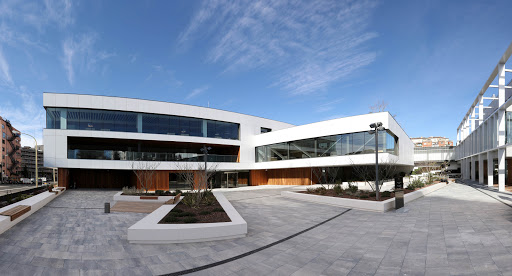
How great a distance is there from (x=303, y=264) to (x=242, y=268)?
151cm

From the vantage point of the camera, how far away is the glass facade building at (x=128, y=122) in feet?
79.6

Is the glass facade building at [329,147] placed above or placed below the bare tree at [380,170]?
above

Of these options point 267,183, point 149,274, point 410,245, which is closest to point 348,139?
point 267,183

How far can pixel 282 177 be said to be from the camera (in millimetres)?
33625

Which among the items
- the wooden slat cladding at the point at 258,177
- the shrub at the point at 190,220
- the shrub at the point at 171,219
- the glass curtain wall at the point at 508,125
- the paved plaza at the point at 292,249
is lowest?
the wooden slat cladding at the point at 258,177

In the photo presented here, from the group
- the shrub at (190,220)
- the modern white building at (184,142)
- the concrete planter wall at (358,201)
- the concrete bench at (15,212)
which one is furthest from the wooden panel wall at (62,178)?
the concrete planter wall at (358,201)

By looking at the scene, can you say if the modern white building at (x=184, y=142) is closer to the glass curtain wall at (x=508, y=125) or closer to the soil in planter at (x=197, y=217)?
the glass curtain wall at (x=508, y=125)

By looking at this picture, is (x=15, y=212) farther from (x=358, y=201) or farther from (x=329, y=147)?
(x=329, y=147)

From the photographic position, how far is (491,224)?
9047mm

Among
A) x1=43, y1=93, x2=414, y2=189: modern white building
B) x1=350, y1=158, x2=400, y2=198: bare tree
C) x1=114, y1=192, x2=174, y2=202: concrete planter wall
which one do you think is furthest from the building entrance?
x1=350, y1=158, x2=400, y2=198: bare tree

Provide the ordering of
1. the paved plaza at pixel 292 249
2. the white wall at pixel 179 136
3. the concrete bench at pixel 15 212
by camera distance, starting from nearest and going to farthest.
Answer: the paved plaza at pixel 292 249 < the concrete bench at pixel 15 212 < the white wall at pixel 179 136

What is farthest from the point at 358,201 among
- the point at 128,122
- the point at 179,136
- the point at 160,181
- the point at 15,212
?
the point at 128,122

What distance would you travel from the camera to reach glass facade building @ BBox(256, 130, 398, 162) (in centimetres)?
2292

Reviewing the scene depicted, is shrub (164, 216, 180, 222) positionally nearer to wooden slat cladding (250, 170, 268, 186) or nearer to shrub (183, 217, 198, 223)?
shrub (183, 217, 198, 223)
